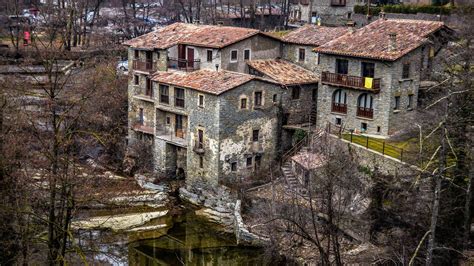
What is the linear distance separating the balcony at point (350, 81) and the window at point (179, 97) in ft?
30.4

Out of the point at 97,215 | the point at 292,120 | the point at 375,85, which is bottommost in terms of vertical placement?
the point at 97,215

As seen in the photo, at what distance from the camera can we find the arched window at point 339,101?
137ft

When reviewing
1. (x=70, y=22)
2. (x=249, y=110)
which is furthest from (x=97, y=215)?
(x=70, y=22)

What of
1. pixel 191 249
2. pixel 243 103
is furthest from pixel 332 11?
pixel 191 249

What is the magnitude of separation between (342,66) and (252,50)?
6.89m

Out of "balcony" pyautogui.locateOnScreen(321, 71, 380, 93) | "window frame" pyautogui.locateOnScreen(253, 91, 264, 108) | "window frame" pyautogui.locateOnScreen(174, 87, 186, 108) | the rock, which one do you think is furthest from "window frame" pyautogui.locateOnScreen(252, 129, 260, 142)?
the rock

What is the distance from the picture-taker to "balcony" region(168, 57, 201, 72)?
146 feet

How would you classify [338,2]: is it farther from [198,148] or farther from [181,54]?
[198,148]

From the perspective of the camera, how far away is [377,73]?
39.9 m

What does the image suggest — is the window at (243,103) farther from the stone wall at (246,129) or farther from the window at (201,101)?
the window at (201,101)

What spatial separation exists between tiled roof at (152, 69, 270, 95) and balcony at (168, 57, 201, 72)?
2.54 feet

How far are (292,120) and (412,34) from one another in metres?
9.67

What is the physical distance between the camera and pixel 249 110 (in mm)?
40938

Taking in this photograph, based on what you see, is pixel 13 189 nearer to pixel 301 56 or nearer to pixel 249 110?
pixel 249 110
